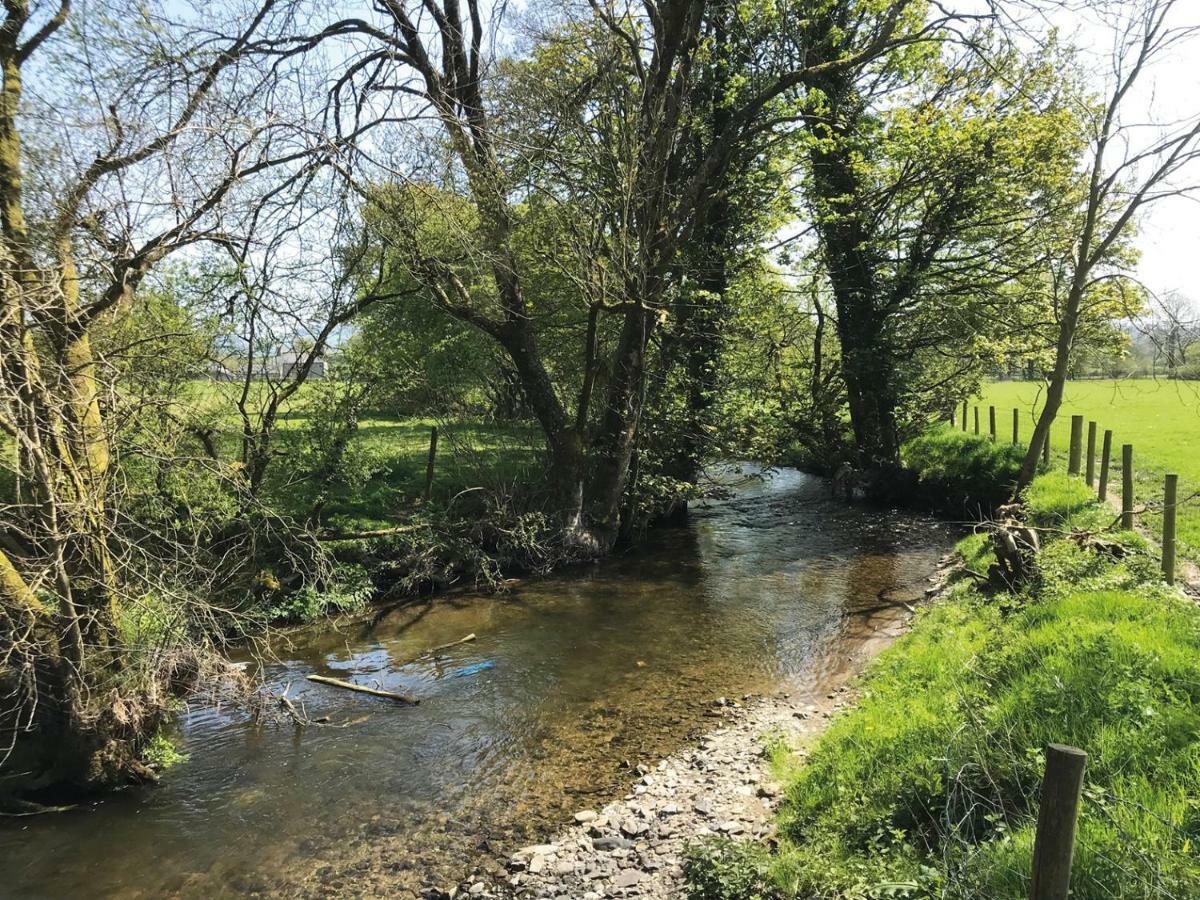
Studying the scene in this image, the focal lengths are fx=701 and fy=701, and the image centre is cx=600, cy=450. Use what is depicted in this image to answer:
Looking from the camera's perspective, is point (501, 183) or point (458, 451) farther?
point (458, 451)

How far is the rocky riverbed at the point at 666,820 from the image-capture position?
520 centimetres

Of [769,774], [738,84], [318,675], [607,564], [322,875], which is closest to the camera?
[322,875]

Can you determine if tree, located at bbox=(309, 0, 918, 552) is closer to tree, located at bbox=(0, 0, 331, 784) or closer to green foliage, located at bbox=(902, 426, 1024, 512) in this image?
tree, located at bbox=(0, 0, 331, 784)

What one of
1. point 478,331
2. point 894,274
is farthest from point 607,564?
point 894,274

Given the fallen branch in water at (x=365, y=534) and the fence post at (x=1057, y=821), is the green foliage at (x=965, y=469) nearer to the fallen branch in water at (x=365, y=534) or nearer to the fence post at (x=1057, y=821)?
the fallen branch in water at (x=365, y=534)

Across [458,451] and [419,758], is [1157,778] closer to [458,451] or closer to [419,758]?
[419,758]

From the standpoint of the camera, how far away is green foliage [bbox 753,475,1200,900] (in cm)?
373

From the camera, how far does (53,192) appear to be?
601 centimetres

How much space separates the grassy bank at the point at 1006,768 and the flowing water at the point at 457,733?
6.79 feet

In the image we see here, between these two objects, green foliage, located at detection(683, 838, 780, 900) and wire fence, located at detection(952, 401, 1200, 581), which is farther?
wire fence, located at detection(952, 401, 1200, 581)

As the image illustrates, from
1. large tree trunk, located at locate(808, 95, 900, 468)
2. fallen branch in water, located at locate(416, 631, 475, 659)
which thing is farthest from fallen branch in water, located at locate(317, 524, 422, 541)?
large tree trunk, located at locate(808, 95, 900, 468)

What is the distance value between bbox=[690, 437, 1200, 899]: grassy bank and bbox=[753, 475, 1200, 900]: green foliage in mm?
→ 13

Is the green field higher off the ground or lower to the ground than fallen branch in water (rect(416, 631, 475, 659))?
higher

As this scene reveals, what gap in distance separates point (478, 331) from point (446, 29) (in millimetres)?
6480
